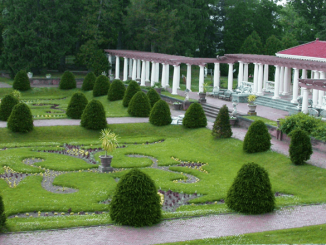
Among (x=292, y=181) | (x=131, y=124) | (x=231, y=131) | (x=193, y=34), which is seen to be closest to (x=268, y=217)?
(x=292, y=181)

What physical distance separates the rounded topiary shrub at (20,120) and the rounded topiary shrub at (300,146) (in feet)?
52.1

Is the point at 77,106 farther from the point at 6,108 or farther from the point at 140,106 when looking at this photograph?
the point at 6,108

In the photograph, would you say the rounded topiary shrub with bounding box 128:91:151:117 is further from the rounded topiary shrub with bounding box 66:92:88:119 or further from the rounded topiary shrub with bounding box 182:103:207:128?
the rounded topiary shrub with bounding box 182:103:207:128

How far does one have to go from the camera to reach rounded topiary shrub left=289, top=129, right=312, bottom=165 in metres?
22.3

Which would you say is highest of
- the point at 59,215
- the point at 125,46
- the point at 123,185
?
the point at 125,46

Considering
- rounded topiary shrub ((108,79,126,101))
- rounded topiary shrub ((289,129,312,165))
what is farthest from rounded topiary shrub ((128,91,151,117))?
rounded topiary shrub ((289,129,312,165))

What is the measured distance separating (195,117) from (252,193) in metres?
16.2

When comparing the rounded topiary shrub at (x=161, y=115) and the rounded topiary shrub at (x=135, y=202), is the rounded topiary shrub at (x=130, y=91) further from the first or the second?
the rounded topiary shrub at (x=135, y=202)

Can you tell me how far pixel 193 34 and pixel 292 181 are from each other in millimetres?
41945

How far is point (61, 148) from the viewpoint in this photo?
2789cm

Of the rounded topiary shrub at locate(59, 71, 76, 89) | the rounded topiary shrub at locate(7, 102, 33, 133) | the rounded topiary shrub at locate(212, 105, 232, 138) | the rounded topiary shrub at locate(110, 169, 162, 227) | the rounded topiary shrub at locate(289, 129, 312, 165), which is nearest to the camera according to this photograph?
the rounded topiary shrub at locate(110, 169, 162, 227)

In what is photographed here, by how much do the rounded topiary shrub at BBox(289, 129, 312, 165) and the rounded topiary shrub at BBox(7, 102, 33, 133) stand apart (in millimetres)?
15883

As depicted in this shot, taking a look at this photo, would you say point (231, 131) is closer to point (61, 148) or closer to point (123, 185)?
point (61, 148)

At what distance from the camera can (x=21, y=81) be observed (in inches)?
1893
